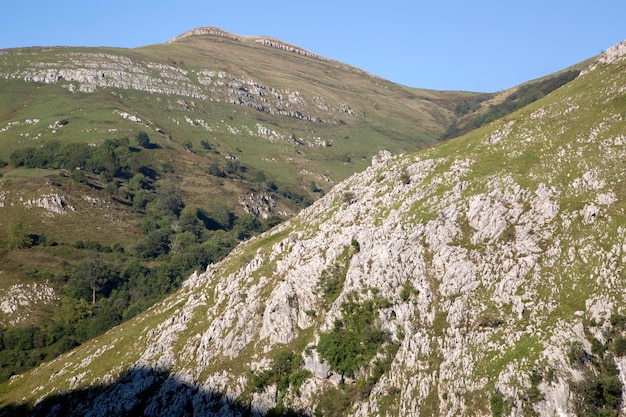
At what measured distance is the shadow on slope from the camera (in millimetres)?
80500

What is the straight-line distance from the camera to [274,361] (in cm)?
8150

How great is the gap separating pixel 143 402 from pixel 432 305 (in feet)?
152

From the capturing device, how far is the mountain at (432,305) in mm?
65438

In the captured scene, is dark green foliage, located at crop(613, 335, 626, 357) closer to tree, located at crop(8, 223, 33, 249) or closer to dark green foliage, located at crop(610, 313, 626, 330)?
dark green foliage, located at crop(610, 313, 626, 330)

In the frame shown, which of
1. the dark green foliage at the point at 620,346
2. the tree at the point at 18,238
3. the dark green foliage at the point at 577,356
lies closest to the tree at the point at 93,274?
the tree at the point at 18,238

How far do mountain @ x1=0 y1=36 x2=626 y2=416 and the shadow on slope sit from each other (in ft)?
0.85

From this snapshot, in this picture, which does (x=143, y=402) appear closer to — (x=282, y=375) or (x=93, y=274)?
(x=282, y=375)

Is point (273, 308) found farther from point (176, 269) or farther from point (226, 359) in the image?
point (176, 269)

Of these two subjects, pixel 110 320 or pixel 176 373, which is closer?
pixel 176 373

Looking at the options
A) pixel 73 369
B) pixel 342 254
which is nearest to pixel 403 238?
pixel 342 254

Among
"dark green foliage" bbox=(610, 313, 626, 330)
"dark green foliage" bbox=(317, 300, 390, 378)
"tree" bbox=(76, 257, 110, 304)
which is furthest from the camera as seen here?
"tree" bbox=(76, 257, 110, 304)

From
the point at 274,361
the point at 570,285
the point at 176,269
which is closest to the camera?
the point at 570,285

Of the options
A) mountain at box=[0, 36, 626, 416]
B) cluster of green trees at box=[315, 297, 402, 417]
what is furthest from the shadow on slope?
cluster of green trees at box=[315, 297, 402, 417]

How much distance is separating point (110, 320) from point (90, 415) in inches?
2729
